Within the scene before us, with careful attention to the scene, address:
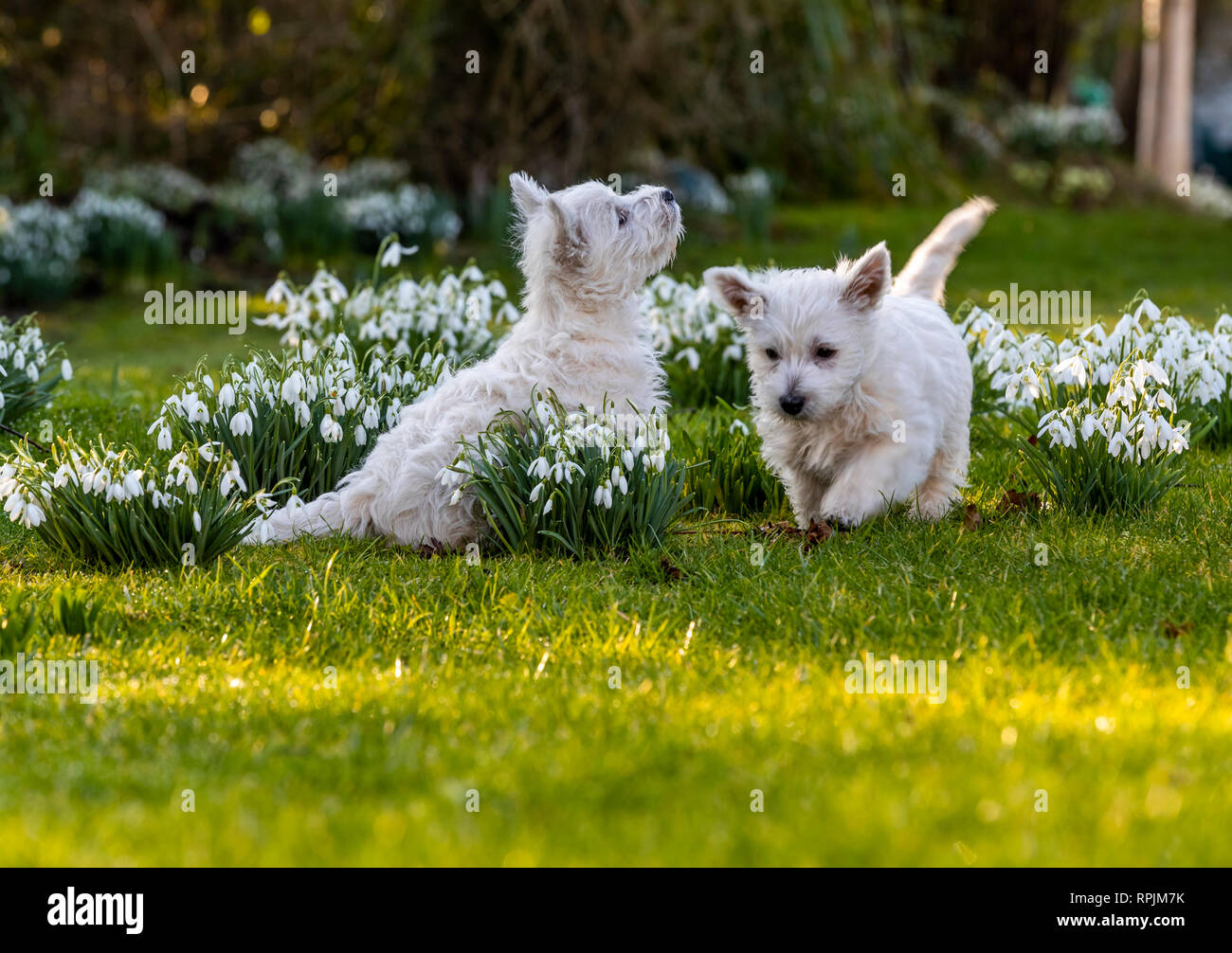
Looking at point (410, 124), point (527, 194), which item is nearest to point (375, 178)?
point (410, 124)

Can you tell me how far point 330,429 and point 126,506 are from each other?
0.94 meters

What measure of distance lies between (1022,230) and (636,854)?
17545 millimetres

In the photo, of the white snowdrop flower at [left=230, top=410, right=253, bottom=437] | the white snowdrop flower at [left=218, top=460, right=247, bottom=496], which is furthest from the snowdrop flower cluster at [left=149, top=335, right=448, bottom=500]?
the white snowdrop flower at [left=218, top=460, right=247, bottom=496]

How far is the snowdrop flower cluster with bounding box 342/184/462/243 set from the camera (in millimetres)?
14836

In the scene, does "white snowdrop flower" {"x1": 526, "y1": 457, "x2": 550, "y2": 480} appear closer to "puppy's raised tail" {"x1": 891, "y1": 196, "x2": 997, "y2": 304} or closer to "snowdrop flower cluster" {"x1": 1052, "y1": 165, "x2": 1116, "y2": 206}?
"puppy's raised tail" {"x1": 891, "y1": 196, "x2": 997, "y2": 304}

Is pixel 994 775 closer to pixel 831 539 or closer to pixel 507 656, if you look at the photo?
pixel 507 656

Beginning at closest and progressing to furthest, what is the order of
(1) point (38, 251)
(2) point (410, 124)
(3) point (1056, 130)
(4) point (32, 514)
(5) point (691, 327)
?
(4) point (32, 514)
(5) point (691, 327)
(1) point (38, 251)
(2) point (410, 124)
(3) point (1056, 130)

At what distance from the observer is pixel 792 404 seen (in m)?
5.38

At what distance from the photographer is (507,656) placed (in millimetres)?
4352

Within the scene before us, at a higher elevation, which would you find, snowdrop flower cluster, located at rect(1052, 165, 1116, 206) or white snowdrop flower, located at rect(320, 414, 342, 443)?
snowdrop flower cluster, located at rect(1052, 165, 1116, 206)

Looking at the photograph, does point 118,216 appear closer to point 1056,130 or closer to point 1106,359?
point 1106,359

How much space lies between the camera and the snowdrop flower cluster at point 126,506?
16.6 ft

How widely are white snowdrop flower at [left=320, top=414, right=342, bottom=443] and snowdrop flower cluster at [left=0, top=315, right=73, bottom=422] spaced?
1.85 metres
